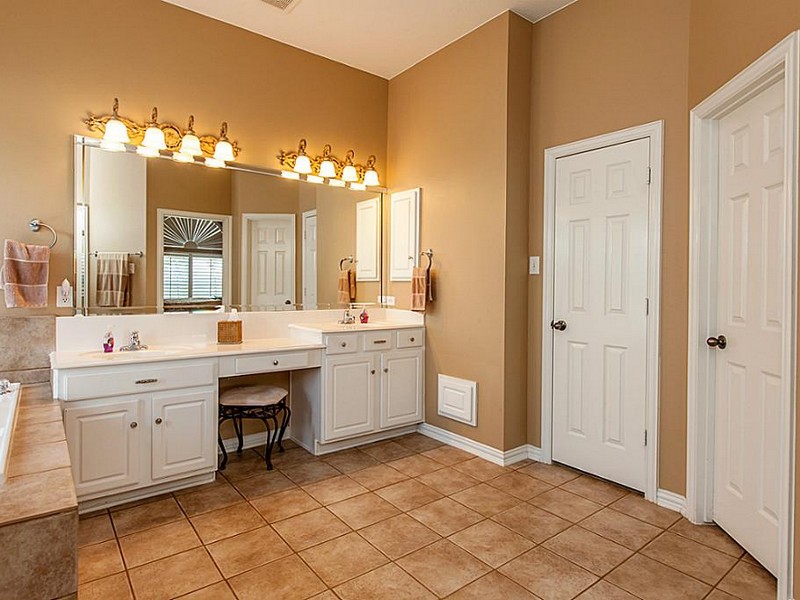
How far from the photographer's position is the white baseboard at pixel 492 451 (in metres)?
3.24

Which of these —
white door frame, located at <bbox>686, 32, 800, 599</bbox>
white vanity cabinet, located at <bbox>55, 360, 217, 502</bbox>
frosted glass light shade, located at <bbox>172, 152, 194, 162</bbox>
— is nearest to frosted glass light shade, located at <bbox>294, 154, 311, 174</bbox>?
frosted glass light shade, located at <bbox>172, 152, 194, 162</bbox>

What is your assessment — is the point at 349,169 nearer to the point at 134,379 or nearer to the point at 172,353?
the point at 172,353

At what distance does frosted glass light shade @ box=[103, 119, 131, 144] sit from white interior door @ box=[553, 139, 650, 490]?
8.90ft

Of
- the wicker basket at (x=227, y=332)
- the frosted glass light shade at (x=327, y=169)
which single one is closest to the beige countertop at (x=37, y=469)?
the wicker basket at (x=227, y=332)

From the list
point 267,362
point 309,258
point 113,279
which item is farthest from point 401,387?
point 113,279

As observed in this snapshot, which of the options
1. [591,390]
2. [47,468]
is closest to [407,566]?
[47,468]

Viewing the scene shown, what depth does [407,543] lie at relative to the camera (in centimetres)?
225

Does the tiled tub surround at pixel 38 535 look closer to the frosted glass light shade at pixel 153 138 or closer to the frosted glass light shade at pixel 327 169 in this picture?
the frosted glass light shade at pixel 153 138

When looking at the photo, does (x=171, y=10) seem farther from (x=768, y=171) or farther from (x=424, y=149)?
(x=768, y=171)

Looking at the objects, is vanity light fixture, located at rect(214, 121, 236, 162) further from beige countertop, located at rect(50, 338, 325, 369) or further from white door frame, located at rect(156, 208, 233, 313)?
beige countertop, located at rect(50, 338, 325, 369)

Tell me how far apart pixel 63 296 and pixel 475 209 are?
263 centimetres

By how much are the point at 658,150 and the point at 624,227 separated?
444 mm

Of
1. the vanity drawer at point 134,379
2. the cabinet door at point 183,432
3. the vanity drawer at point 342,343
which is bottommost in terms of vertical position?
the cabinet door at point 183,432

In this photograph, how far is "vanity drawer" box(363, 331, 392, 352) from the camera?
11.6 ft
